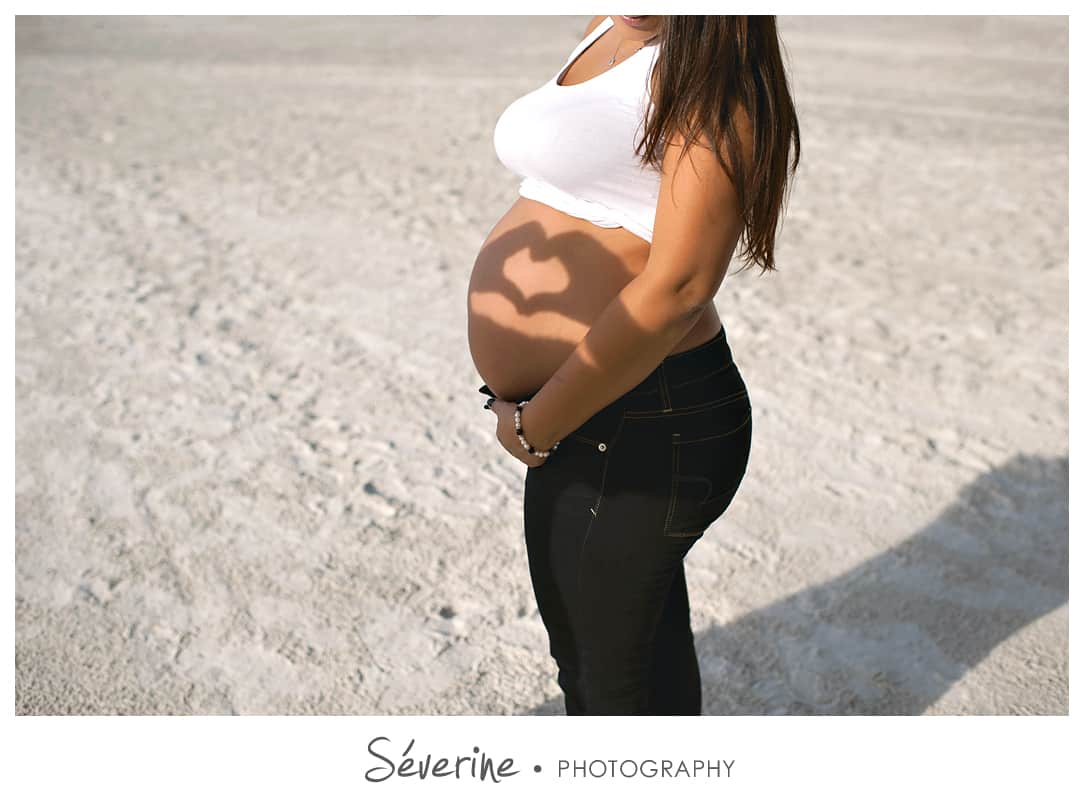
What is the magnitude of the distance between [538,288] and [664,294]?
288mm

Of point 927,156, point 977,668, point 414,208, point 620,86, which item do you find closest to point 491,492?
point 977,668

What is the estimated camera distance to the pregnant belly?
1.55 m

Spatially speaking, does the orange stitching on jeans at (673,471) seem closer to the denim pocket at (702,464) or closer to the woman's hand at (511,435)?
the denim pocket at (702,464)

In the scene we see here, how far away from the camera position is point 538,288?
163 cm

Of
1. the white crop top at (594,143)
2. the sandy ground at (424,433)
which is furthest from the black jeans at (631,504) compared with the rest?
the sandy ground at (424,433)

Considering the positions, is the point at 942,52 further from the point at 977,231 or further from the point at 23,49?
the point at 23,49

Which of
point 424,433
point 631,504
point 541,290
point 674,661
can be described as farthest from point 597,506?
point 424,433

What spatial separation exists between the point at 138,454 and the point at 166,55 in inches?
276

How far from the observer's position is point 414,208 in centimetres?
595

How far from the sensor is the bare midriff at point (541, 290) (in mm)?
1550

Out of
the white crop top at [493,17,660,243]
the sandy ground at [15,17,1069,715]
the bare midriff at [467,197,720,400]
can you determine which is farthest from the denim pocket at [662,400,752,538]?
the sandy ground at [15,17,1069,715]

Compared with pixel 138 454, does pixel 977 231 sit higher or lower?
lower
